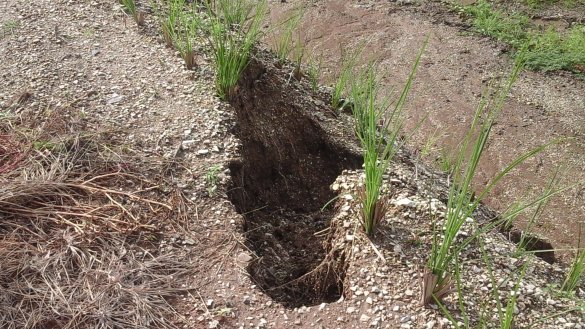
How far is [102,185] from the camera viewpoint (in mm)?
2658

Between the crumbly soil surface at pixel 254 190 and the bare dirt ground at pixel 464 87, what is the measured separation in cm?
3

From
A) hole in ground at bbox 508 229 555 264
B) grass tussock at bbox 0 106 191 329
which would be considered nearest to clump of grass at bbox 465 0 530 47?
hole in ground at bbox 508 229 555 264

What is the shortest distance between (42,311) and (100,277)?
234 millimetres

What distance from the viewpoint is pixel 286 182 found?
3.34 meters

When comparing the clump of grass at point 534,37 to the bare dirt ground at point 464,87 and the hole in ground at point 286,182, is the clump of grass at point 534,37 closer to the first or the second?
the bare dirt ground at point 464,87

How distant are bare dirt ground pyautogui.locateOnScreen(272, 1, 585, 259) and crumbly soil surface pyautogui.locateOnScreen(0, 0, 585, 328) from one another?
1.0 inches

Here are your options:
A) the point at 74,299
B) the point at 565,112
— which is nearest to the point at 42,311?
the point at 74,299

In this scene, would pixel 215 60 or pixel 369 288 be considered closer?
pixel 369 288

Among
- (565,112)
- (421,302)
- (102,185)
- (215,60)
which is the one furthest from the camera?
(565,112)

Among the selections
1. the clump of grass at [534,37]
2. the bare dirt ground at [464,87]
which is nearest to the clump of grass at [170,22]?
the bare dirt ground at [464,87]

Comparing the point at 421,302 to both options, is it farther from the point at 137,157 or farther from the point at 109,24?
the point at 109,24

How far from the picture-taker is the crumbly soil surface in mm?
2285

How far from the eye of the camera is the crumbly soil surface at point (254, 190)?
7.50ft

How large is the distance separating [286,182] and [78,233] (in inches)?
49.5
